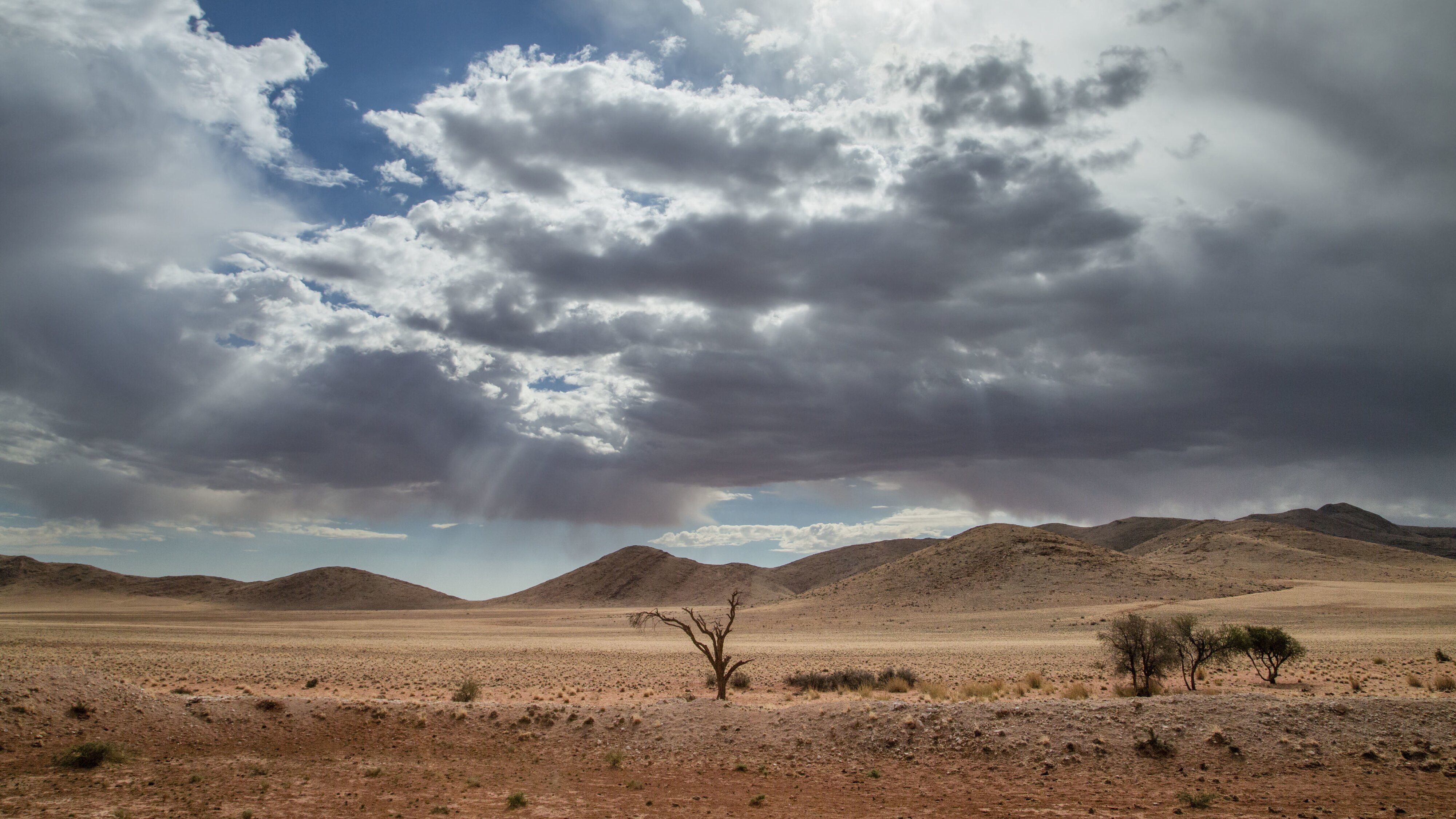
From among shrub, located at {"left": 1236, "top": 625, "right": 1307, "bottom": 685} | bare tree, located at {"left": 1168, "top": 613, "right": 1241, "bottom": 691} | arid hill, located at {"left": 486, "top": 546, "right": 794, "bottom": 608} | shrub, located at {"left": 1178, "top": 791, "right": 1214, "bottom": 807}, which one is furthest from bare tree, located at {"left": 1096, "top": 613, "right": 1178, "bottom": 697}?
arid hill, located at {"left": 486, "top": 546, "right": 794, "bottom": 608}

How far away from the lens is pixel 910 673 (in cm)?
3350

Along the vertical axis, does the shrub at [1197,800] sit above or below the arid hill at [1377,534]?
below

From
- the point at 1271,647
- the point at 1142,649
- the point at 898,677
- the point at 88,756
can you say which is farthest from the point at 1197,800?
the point at 88,756

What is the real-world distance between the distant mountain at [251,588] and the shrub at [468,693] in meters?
144

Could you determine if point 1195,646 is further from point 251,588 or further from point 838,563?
point 251,588

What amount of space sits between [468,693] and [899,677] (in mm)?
16672

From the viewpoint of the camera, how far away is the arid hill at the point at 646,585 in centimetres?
16300

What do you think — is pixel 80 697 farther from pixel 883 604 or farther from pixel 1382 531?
pixel 1382 531

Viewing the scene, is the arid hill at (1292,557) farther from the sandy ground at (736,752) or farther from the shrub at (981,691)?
the sandy ground at (736,752)

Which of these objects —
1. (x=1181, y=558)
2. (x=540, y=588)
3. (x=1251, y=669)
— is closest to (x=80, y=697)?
(x=1251, y=669)

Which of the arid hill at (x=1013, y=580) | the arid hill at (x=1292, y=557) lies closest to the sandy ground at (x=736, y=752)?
the arid hill at (x=1013, y=580)

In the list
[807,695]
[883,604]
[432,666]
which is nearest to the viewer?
[807,695]

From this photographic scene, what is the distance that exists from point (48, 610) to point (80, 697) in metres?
140

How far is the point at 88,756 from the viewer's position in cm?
1692
